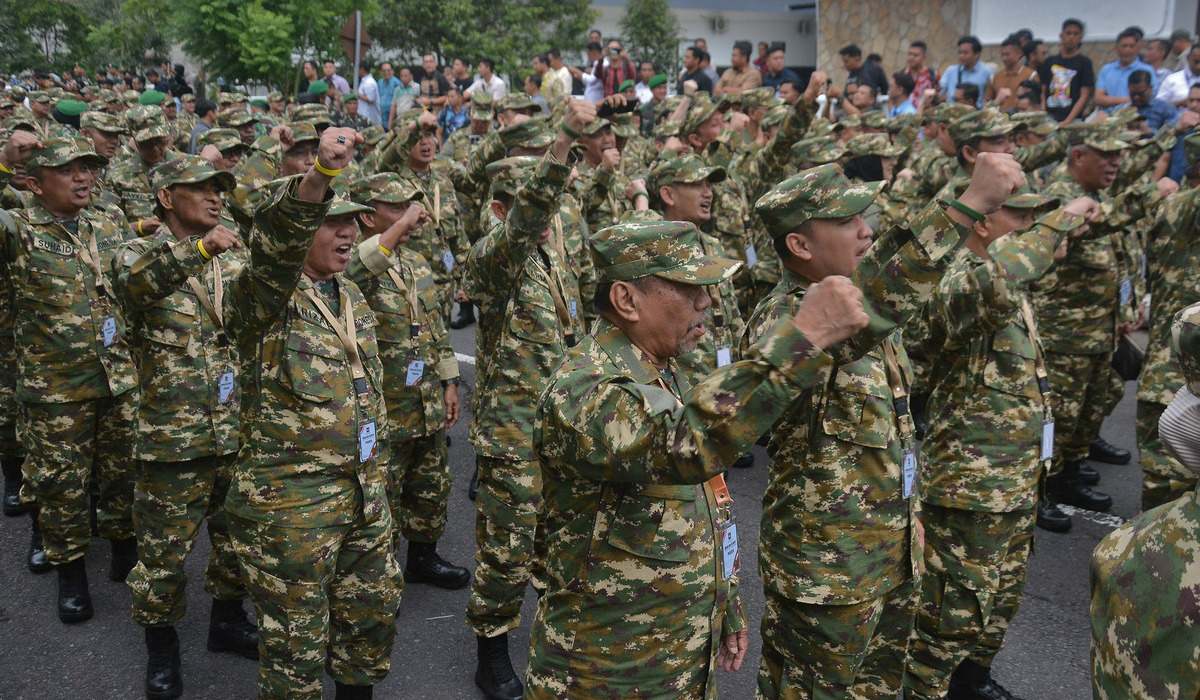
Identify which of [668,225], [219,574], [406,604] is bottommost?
[406,604]

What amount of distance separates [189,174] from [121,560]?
2694mm

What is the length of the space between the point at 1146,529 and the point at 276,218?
9.02 ft

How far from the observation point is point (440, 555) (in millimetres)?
5844

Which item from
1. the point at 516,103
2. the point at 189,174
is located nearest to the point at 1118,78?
the point at 516,103

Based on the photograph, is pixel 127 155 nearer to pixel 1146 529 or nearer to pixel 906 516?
pixel 906 516

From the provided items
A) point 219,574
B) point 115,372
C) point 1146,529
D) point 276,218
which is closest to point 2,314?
point 115,372

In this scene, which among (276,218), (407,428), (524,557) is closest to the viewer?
(276,218)

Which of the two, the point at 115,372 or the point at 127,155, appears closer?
the point at 115,372

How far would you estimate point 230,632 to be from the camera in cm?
479

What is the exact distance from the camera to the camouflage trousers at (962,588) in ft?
13.2

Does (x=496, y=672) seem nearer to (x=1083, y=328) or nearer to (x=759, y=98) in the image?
(x=1083, y=328)

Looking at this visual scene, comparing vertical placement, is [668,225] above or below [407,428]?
above

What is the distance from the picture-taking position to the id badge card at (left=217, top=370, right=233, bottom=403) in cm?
493

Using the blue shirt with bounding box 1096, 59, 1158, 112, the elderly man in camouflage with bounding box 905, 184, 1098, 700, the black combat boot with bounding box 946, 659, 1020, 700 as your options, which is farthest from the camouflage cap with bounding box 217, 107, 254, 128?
the blue shirt with bounding box 1096, 59, 1158, 112
